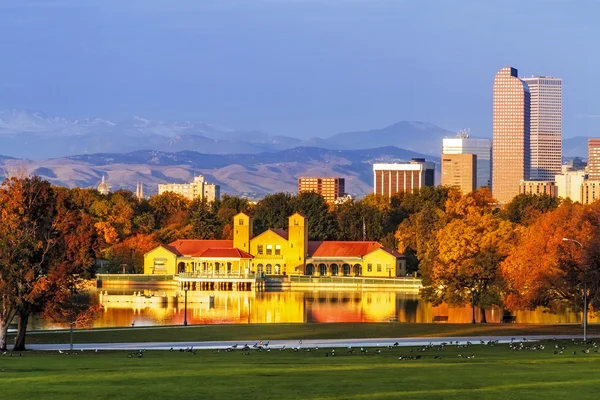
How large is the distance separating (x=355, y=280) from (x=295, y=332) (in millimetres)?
68568

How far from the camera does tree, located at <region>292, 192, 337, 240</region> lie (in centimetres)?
14450

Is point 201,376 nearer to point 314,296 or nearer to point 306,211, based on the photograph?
point 314,296

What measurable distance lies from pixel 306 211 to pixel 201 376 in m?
120

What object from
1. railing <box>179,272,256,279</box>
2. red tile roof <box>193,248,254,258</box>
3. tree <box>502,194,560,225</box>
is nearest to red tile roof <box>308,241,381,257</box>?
red tile roof <box>193,248,254,258</box>

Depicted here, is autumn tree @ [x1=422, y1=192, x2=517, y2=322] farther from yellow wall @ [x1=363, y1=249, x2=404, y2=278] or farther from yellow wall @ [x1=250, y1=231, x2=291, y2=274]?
yellow wall @ [x1=250, y1=231, x2=291, y2=274]

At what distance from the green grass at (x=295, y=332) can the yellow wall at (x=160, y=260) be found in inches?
2936

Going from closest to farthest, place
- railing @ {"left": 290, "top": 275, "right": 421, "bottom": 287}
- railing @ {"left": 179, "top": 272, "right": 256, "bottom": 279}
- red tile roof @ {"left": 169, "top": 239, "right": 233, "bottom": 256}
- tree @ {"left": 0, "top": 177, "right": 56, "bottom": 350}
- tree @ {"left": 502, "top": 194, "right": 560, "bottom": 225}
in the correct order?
1. tree @ {"left": 0, "top": 177, "right": 56, "bottom": 350}
2. railing @ {"left": 290, "top": 275, "right": 421, "bottom": 287}
3. railing @ {"left": 179, "top": 272, "right": 256, "bottom": 279}
4. red tile roof @ {"left": 169, "top": 239, "right": 233, "bottom": 256}
5. tree @ {"left": 502, "top": 194, "right": 560, "bottom": 225}

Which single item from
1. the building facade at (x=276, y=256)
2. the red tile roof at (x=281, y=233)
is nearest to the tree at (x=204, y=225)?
the building facade at (x=276, y=256)

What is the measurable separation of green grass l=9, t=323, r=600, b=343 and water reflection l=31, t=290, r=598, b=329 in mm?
12875

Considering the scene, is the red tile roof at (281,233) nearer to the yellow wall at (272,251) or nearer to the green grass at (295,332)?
the yellow wall at (272,251)

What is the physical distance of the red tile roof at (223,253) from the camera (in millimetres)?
131250

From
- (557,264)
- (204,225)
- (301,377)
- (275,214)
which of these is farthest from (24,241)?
(275,214)

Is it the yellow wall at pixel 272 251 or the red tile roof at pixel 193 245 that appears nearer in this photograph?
the red tile roof at pixel 193 245

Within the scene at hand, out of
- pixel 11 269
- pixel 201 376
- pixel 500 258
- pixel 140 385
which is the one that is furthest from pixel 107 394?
pixel 500 258
